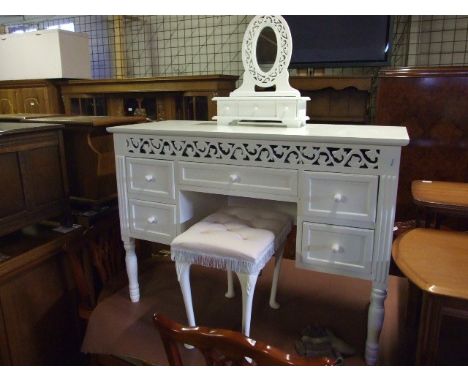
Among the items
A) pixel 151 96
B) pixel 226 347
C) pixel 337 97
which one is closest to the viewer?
pixel 226 347

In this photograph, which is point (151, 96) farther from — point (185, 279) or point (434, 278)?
point (434, 278)

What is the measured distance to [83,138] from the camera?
72.0 inches

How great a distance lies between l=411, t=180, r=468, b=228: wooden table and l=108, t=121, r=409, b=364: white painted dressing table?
0.26 meters

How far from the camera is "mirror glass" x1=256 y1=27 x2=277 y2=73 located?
153cm

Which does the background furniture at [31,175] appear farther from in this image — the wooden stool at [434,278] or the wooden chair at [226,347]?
the wooden stool at [434,278]

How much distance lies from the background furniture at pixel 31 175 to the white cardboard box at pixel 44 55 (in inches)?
82.7

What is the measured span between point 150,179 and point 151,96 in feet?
6.41

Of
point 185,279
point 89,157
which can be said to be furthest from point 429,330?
point 89,157

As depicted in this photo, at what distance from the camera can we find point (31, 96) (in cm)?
373

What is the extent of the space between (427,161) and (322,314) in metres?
1.11

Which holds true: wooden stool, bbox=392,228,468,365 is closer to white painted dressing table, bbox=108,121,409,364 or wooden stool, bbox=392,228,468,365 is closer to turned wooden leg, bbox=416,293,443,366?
turned wooden leg, bbox=416,293,443,366

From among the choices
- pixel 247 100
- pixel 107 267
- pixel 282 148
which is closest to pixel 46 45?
pixel 107 267

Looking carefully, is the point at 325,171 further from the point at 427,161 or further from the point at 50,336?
the point at 50,336

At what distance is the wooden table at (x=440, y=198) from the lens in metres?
1.33
